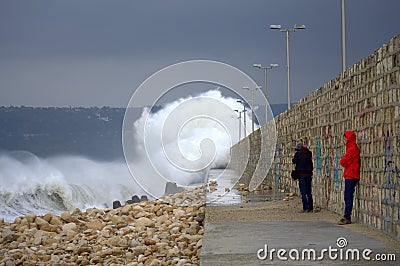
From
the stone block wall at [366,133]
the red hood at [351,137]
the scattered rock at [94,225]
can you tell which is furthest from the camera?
the scattered rock at [94,225]

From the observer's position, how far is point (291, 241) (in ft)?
39.4

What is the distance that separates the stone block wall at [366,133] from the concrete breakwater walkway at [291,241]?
1.33 ft

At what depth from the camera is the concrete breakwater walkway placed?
10156 mm

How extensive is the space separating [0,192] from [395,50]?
44.8 m

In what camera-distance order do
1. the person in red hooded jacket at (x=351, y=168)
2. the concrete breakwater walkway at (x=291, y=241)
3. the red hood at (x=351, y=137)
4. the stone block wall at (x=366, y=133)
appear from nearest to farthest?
the concrete breakwater walkway at (x=291, y=241), the stone block wall at (x=366, y=133), the person in red hooded jacket at (x=351, y=168), the red hood at (x=351, y=137)

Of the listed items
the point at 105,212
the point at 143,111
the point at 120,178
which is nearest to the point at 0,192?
the point at 120,178

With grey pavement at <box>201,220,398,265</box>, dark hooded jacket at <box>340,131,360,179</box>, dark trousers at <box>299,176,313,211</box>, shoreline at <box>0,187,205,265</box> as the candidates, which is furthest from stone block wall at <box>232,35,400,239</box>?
shoreline at <box>0,187,205,265</box>

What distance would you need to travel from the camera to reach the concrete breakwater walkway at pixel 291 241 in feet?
33.3

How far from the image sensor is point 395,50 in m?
11.7

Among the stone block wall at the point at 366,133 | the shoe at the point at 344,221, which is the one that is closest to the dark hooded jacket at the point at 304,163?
the stone block wall at the point at 366,133

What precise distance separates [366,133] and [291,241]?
2777mm

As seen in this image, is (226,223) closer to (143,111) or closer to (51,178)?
(143,111)

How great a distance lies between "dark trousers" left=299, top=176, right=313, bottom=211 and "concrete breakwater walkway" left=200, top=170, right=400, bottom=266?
1.08 ft

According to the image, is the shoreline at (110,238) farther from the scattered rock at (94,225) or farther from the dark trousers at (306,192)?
the dark trousers at (306,192)
